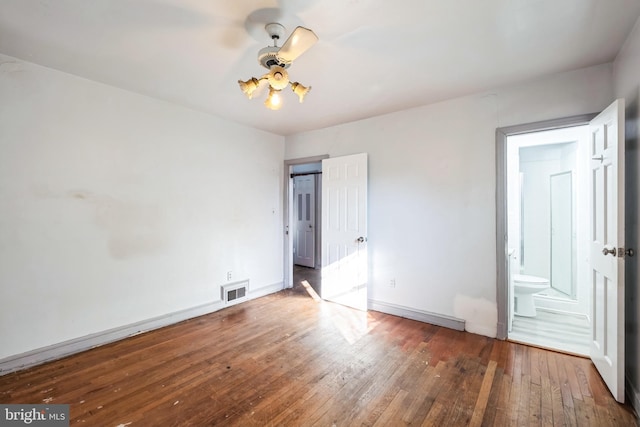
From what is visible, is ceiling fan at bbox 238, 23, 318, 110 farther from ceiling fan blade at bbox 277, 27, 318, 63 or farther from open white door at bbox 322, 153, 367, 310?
open white door at bbox 322, 153, 367, 310

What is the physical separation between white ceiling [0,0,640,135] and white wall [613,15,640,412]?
0.19 metres

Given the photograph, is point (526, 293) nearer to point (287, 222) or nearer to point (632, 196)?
point (632, 196)

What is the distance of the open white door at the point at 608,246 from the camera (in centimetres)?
185

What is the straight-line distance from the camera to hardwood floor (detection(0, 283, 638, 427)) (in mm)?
1783

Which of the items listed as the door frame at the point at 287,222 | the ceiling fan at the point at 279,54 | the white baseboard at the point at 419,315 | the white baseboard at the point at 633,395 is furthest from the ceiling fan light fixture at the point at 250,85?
the white baseboard at the point at 633,395

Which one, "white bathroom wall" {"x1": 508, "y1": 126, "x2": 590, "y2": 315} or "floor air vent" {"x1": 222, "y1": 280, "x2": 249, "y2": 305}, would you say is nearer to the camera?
"white bathroom wall" {"x1": 508, "y1": 126, "x2": 590, "y2": 315}

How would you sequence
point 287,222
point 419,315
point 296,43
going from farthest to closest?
point 287,222, point 419,315, point 296,43

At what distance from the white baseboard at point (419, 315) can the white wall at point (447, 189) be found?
60 mm

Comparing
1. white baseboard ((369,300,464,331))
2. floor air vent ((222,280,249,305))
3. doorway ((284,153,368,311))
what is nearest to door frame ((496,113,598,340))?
white baseboard ((369,300,464,331))

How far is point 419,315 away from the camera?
3285 mm

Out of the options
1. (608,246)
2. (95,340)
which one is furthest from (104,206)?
(608,246)

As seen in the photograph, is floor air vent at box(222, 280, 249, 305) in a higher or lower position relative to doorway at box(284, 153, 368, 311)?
lower

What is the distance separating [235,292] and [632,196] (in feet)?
13.3

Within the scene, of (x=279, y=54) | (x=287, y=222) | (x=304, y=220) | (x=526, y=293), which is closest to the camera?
(x=279, y=54)
